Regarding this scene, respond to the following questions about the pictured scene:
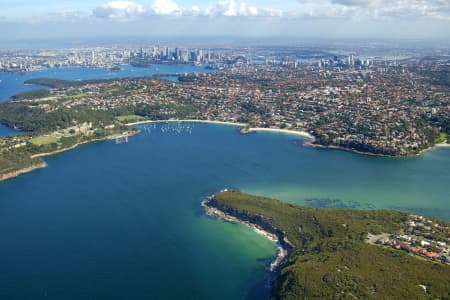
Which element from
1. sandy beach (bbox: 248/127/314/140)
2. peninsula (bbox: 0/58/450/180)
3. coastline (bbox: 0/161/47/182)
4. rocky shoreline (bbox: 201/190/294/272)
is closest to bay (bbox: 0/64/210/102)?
peninsula (bbox: 0/58/450/180)

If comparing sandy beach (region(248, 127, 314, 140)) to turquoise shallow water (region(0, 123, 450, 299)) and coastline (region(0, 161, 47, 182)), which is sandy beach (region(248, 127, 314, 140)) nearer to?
turquoise shallow water (region(0, 123, 450, 299))

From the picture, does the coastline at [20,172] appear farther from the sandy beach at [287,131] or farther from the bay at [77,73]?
the bay at [77,73]

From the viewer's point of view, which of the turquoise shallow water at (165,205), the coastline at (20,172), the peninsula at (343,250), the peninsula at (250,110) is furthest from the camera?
the peninsula at (250,110)

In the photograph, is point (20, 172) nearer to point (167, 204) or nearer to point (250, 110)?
point (167, 204)

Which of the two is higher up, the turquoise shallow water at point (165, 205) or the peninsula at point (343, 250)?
the peninsula at point (343, 250)

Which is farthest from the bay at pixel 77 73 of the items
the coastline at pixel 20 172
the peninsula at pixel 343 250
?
the peninsula at pixel 343 250

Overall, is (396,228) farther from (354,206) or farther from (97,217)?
(97,217)

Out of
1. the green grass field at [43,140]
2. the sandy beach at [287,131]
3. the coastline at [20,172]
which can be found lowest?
the coastline at [20,172]
